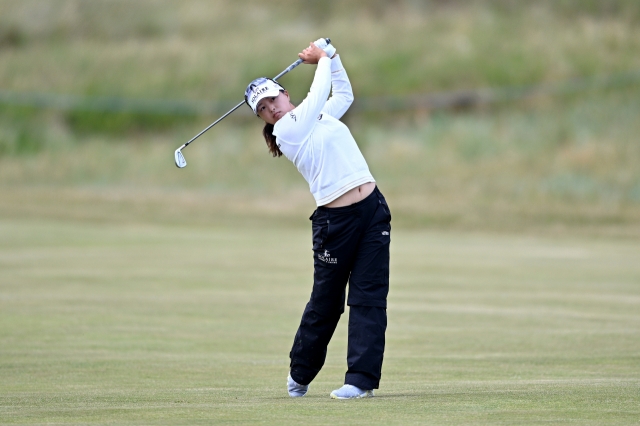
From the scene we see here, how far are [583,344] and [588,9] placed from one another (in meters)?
36.9

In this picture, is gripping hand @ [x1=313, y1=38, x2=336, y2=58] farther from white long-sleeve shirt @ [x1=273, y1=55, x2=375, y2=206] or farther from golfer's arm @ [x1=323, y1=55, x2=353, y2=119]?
white long-sleeve shirt @ [x1=273, y1=55, x2=375, y2=206]

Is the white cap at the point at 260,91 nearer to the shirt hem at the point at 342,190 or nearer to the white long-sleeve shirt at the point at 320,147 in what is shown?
the white long-sleeve shirt at the point at 320,147

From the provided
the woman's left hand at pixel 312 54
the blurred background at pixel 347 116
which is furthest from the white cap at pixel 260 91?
the blurred background at pixel 347 116

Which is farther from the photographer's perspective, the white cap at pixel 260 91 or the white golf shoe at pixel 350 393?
the white cap at pixel 260 91

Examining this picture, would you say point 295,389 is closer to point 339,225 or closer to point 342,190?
point 339,225

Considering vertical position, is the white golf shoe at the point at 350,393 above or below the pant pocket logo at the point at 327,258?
below

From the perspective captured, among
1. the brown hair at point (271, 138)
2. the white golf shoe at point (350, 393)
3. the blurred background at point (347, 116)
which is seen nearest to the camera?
the white golf shoe at point (350, 393)

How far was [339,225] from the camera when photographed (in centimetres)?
664

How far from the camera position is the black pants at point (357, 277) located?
659 centimetres

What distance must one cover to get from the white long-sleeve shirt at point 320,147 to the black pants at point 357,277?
0.13m

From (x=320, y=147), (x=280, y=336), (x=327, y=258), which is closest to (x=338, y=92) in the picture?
(x=320, y=147)

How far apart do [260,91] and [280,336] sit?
12.2 ft

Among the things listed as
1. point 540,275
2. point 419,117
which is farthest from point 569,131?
point 540,275

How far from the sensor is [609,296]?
41.7 ft
